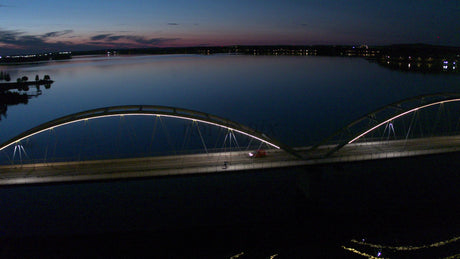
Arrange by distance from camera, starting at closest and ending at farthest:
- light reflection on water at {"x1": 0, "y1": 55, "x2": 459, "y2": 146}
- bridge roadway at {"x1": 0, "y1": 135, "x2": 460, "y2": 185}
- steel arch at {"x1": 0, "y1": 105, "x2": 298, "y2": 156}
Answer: bridge roadway at {"x1": 0, "y1": 135, "x2": 460, "y2": 185}
steel arch at {"x1": 0, "y1": 105, "x2": 298, "y2": 156}
light reflection on water at {"x1": 0, "y1": 55, "x2": 459, "y2": 146}

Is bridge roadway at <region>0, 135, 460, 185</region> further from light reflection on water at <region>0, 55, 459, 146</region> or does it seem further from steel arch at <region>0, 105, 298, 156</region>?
light reflection on water at <region>0, 55, 459, 146</region>

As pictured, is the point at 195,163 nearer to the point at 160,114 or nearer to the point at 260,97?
the point at 160,114

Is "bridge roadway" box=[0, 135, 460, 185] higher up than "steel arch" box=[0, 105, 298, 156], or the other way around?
"steel arch" box=[0, 105, 298, 156]

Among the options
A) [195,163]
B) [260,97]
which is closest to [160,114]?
[195,163]

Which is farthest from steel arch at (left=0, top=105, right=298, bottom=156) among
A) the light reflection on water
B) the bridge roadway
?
the light reflection on water

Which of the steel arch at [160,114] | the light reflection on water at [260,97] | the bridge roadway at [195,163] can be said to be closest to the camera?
the bridge roadway at [195,163]

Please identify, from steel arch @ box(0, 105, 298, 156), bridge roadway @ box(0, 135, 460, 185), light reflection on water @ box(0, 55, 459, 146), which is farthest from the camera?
light reflection on water @ box(0, 55, 459, 146)

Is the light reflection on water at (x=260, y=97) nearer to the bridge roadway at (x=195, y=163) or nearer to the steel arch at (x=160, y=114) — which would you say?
the bridge roadway at (x=195, y=163)

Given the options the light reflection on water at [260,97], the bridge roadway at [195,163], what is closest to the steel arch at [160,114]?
the bridge roadway at [195,163]

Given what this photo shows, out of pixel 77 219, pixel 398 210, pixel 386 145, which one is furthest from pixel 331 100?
pixel 77 219
